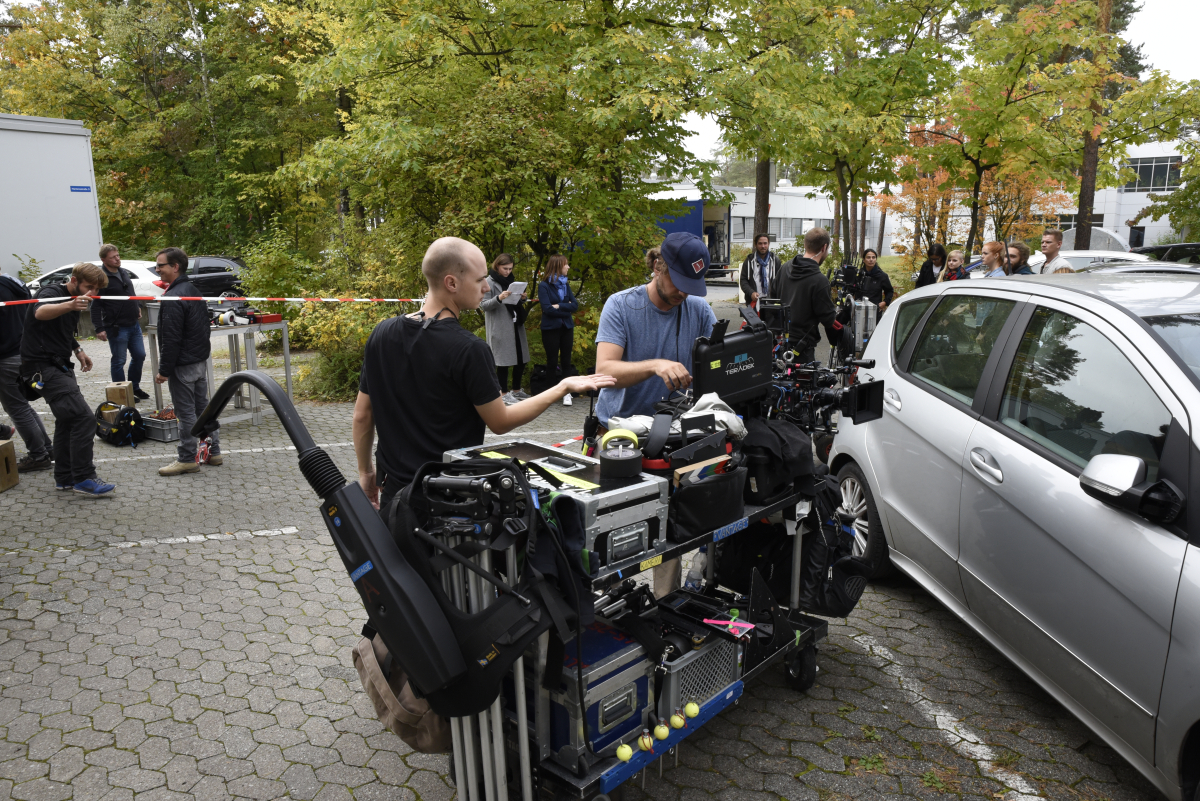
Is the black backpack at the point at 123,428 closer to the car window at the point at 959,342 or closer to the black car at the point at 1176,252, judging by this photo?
the car window at the point at 959,342

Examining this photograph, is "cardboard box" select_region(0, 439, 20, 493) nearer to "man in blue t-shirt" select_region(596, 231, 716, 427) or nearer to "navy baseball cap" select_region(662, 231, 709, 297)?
"man in blue t-shirt" select_region(596, 231, 716, 427)

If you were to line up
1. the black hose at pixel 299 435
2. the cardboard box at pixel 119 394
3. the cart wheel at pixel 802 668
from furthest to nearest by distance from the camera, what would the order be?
the cardboard box at pixel 119 394 < the cart wheel at pixel 802 668 < the black hose at pixel 299 435

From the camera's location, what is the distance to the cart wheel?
3.75 metres

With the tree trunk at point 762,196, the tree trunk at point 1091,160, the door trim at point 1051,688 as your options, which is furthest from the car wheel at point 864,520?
the tree trunk at point 762,196

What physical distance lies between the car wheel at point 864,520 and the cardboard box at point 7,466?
6848 mm

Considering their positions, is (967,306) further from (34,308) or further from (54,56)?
(54,56)

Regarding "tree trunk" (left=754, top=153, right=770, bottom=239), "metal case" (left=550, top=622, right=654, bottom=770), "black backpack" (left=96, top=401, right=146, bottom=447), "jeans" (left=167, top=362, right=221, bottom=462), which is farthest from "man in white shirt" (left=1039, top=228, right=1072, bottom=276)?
"black backpack" (left=96, top=401, right=146, bottom=447)

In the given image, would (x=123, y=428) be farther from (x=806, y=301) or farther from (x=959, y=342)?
(x=959, y=342)

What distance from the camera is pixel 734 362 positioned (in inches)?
127

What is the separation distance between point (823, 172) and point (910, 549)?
12.6 m

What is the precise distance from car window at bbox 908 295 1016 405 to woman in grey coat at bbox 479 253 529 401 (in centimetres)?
625

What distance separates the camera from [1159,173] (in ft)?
156

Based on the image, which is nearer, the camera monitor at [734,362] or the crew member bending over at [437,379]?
the crew member bending over at [437,379]

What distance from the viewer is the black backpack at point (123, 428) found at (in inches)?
336
